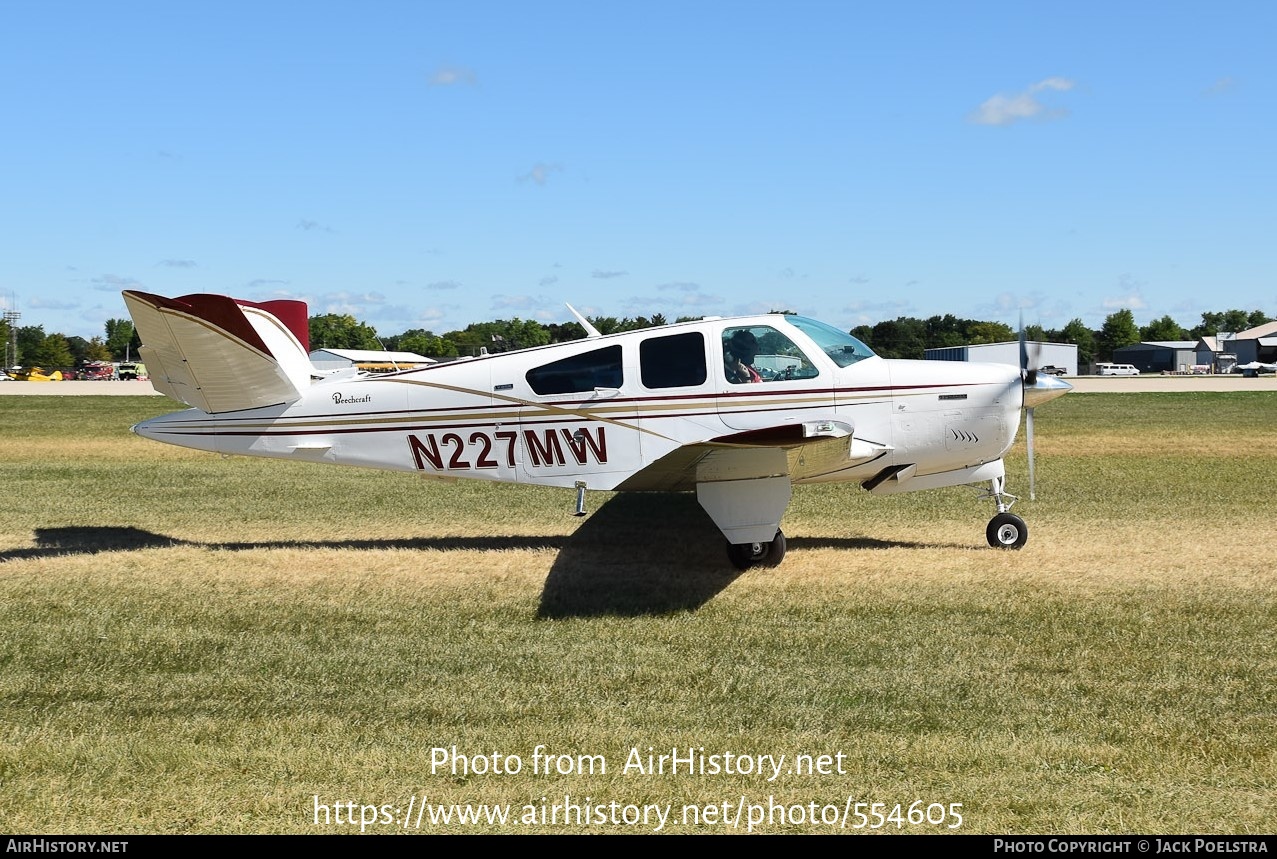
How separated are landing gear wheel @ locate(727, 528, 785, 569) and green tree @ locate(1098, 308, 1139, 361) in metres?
131

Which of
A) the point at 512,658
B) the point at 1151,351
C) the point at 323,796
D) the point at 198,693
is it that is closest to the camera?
the point at 323,796

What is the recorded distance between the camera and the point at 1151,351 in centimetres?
11719

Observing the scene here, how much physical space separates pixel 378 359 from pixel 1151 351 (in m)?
98.9

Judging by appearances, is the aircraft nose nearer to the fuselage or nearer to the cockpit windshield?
the fuselage

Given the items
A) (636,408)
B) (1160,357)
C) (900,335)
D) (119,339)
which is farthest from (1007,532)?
(119,339)

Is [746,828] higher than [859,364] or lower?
lower

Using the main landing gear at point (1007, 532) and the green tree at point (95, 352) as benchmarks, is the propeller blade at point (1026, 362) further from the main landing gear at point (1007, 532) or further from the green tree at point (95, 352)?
the green tree at point (95, 352)

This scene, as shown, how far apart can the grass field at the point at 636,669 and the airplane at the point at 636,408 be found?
82cm

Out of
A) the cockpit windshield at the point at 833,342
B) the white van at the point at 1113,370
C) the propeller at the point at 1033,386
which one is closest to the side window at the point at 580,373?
the cockpit windshield at the point at 833,342

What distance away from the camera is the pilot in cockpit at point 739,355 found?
911 cm

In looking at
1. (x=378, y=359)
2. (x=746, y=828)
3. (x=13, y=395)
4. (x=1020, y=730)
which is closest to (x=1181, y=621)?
(x=1020, y=730)

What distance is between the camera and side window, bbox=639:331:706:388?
30.0 ft
